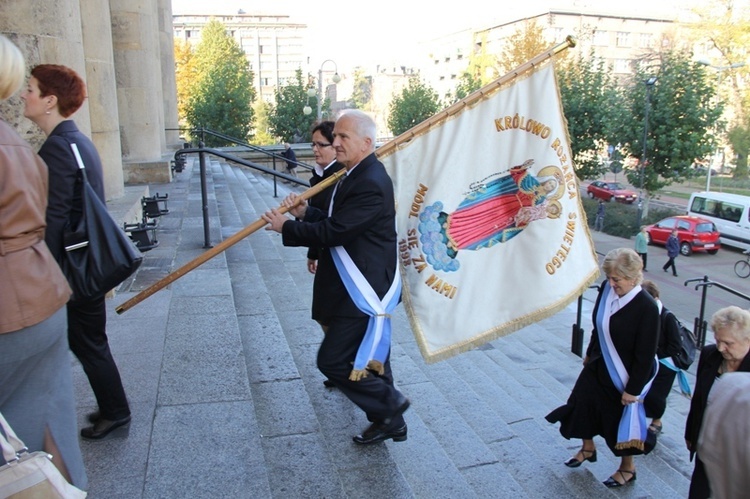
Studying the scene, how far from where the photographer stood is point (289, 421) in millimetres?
3463

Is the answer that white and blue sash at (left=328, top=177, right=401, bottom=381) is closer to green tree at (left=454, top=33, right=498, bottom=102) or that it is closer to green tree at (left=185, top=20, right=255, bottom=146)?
green tree at (left=185, top=20, right=255, bottom=146)

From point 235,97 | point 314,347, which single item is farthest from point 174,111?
point 314,347

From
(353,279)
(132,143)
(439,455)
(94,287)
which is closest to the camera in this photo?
(94,287)

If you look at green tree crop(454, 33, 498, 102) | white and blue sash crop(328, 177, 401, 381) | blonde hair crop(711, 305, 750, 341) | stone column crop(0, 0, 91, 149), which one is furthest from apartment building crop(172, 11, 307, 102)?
blonde hair crop(711, 305, 750, 341)

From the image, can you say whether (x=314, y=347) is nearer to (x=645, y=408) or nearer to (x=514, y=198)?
(x=514, y=198)

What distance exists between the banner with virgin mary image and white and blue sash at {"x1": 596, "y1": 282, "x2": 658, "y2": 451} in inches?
10.6

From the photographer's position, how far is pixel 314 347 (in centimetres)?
482

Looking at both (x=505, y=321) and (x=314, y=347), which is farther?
(x=314, y=347)

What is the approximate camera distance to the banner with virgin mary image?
353cm

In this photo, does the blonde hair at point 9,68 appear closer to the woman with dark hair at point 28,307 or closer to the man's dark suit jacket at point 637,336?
the woman with dark hair at point 28,307

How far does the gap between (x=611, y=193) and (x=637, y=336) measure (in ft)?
116

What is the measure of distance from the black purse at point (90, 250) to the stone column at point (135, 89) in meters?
9.40

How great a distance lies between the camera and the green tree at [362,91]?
86875 mm

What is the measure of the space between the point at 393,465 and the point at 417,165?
164cm
